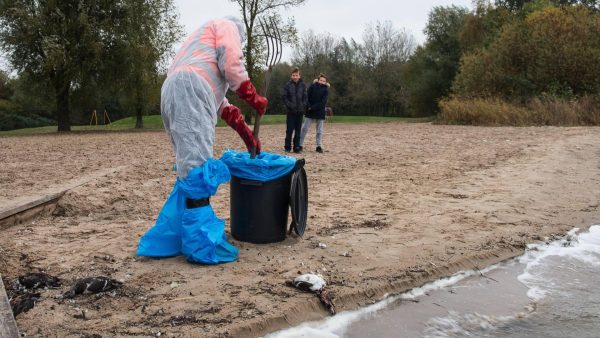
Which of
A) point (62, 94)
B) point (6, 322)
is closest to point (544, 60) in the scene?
point (62, 94)

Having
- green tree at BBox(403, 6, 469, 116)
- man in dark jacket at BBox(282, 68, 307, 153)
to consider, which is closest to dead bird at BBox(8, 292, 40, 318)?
man in dark jacket at BBox(282, 68, 307, 153)

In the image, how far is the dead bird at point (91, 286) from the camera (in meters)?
3.44

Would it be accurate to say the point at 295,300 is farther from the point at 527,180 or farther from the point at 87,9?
the point at 87,9

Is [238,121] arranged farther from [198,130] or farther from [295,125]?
[295,125]

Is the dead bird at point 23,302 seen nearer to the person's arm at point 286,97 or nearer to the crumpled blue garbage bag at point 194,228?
the crumpled blue garbage bag at point 194,228

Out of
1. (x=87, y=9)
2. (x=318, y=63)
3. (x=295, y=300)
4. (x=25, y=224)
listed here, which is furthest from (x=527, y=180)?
(x=318, y=63)

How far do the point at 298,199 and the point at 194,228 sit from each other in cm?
99

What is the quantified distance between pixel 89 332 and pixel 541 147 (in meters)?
10.5

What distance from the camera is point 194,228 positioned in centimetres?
395

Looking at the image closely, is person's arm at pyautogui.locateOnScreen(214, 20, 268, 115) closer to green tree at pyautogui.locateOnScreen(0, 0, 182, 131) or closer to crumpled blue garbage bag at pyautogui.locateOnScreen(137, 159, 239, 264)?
crumpled blue garbage bag at pyautogui.locateOnScreen(137, 159, 239, 264)

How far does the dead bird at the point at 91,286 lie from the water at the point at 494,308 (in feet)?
3.81

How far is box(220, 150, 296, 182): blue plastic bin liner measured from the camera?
14.1ft

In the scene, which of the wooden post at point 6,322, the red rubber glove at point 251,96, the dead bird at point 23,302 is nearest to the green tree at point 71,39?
the red rubber glove at point 251,96

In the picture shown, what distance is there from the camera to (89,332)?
295 cm
